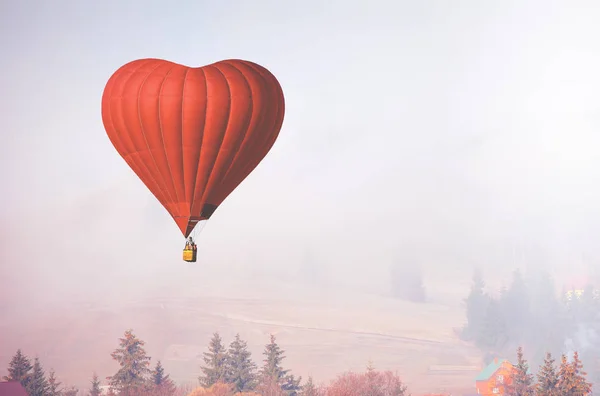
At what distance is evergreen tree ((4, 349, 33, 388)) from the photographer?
10119 cm

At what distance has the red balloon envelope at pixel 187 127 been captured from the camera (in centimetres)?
3628

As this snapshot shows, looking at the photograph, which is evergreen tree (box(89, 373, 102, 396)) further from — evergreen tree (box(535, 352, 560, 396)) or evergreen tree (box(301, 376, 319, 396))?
evergreen tree (box(535, 352, 560, 396))

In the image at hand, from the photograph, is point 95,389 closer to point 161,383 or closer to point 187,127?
point 161,383

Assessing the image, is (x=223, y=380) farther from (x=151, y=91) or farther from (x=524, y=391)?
(x=151, y=91)

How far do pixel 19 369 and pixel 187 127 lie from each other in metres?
74.6

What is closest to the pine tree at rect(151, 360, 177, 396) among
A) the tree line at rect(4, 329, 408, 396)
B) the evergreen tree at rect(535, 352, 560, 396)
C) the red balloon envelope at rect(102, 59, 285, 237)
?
the tree line at rect(4, 329, 408, 396)

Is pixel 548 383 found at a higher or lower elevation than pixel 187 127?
lower

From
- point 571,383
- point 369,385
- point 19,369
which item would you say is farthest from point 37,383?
point 571,383

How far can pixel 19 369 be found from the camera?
336 feet

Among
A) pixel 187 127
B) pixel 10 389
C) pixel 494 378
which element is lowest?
pixel 10 389

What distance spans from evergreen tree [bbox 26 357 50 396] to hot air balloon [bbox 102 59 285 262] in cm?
6988

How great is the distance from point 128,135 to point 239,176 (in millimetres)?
4831

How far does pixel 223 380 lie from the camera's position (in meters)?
103

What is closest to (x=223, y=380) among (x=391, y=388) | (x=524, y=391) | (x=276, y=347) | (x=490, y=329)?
(x=276, y=347)
